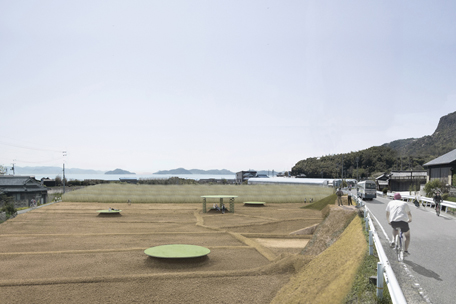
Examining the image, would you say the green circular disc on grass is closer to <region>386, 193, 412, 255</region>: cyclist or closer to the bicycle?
the bicycle

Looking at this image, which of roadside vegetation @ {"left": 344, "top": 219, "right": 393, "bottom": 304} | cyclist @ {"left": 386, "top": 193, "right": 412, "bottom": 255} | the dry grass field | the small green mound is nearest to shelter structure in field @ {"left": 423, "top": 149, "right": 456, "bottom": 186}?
the small green mound

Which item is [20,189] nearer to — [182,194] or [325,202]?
[182,194]

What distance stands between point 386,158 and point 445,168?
101m

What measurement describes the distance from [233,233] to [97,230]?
11443 millimetres

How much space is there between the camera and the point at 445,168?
127 ft

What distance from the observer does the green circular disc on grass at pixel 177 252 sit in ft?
56.6

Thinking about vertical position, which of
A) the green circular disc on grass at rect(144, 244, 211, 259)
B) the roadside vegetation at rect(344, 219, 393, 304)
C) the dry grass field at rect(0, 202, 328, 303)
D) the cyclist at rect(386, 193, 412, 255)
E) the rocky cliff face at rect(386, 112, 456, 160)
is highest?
the rocky cliff face at rect(386, 112, 456, 160)

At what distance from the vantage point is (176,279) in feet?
48.2

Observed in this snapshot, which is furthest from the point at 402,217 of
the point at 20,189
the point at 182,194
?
the point at 20,189

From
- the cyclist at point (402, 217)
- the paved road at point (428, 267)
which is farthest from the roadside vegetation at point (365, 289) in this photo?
the cyclist at point (402, 217)

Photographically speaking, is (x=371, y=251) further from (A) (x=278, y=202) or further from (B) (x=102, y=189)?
(B) (x=102, y=189)

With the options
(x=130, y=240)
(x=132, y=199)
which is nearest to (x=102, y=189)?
(x=132, y=199)

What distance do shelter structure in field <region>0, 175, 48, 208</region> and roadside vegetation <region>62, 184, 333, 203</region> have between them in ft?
23.5

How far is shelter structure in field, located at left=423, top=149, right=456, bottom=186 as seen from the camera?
1446 inches
